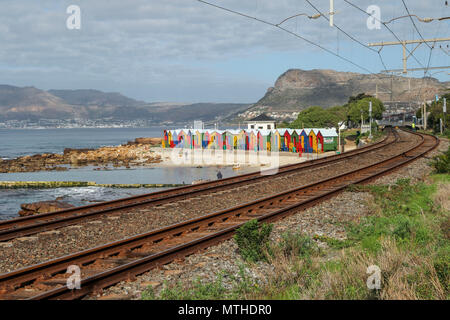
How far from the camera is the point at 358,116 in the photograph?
112 meters

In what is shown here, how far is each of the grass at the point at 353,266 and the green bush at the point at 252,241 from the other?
25 millimetres

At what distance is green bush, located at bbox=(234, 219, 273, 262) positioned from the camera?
948cm

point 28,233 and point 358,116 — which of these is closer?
point 28,233

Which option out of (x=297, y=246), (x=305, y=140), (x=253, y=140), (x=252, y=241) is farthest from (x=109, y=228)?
(x=253, y=140)

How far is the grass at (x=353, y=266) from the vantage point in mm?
6672

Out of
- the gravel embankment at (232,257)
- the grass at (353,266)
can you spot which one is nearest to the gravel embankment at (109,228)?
the gravel embankment at (232,257)

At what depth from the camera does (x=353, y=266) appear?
765 cm

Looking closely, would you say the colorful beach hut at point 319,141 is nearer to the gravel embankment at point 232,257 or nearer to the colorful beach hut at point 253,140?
the colorful beach hut at point 253,140

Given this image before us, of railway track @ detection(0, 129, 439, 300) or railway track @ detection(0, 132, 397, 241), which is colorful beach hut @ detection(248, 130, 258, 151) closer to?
railway track @ detection(0, 132, 397, 241)

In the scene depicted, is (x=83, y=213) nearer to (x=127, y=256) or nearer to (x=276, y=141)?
(x=127, y=256)
